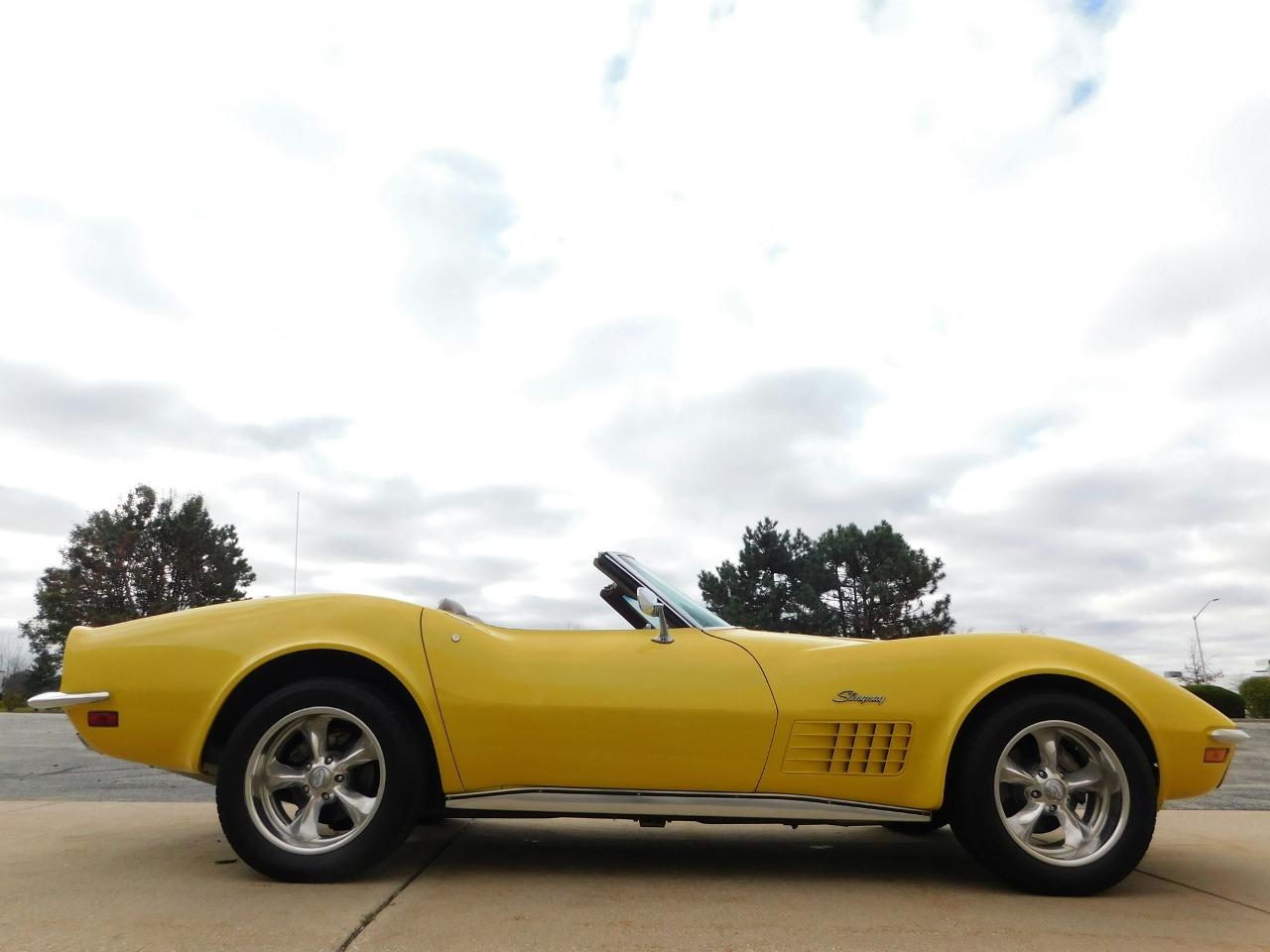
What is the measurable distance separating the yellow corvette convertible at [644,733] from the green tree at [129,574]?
1854 inches

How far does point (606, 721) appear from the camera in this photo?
11.5ft

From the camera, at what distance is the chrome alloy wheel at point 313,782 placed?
3406 millimetres

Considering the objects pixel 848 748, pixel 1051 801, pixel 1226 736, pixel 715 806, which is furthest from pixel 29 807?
pixel 1226 736

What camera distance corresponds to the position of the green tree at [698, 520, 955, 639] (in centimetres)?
3759

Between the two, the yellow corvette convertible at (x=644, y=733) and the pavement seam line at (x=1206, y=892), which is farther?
the yellow corvette convertible at (x=644, y=733)

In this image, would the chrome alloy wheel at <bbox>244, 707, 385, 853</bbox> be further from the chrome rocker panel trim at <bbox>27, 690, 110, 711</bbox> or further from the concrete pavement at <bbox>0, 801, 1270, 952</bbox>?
the chrome rocker panel trim at <bbox>27, 690, 110, 711</bbox>

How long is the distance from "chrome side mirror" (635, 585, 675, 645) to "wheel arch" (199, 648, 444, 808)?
97 centimetres

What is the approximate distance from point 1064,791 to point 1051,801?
62 millimetres

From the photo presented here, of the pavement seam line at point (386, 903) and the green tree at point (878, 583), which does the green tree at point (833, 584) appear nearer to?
the green tree at point (878, 583)

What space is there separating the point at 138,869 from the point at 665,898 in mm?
2090

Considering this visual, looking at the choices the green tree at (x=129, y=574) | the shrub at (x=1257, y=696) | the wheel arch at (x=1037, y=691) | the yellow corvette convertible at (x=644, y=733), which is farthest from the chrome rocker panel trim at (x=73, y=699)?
the green tree at (x=129, y=574)

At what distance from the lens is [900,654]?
12.0 ft

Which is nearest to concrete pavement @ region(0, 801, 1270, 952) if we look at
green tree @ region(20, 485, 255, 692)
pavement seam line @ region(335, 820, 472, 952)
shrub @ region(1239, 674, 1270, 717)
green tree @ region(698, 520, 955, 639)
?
pavement seam line @ region(335, 820, 472, 952)

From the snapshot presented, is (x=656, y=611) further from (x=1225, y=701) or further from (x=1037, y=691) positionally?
(x=1225, y=701)
